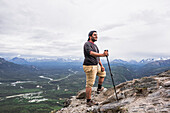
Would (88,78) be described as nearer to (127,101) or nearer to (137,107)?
(127,101)

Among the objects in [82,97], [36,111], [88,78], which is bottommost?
[36,111]

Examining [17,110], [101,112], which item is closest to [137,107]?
[101,112]

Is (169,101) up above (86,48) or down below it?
below

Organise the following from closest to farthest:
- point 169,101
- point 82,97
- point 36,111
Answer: point 169,101 → point 82,97 → point 36,111

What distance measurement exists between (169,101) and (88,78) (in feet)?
16.5

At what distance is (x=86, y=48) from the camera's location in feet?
28.9

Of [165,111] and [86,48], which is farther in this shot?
[86,48]

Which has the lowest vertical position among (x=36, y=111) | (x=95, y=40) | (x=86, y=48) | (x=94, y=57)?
(x=36, y=111)

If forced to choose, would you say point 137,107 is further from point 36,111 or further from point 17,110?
point 17,110

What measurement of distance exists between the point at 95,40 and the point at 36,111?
174686mm

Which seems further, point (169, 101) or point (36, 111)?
point (36, 111)

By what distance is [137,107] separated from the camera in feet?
22.0

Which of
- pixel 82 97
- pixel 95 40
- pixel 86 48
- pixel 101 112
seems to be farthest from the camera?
pixel 82 97

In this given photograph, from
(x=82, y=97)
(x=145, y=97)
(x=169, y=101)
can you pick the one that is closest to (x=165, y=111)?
(x=169, y=101)
